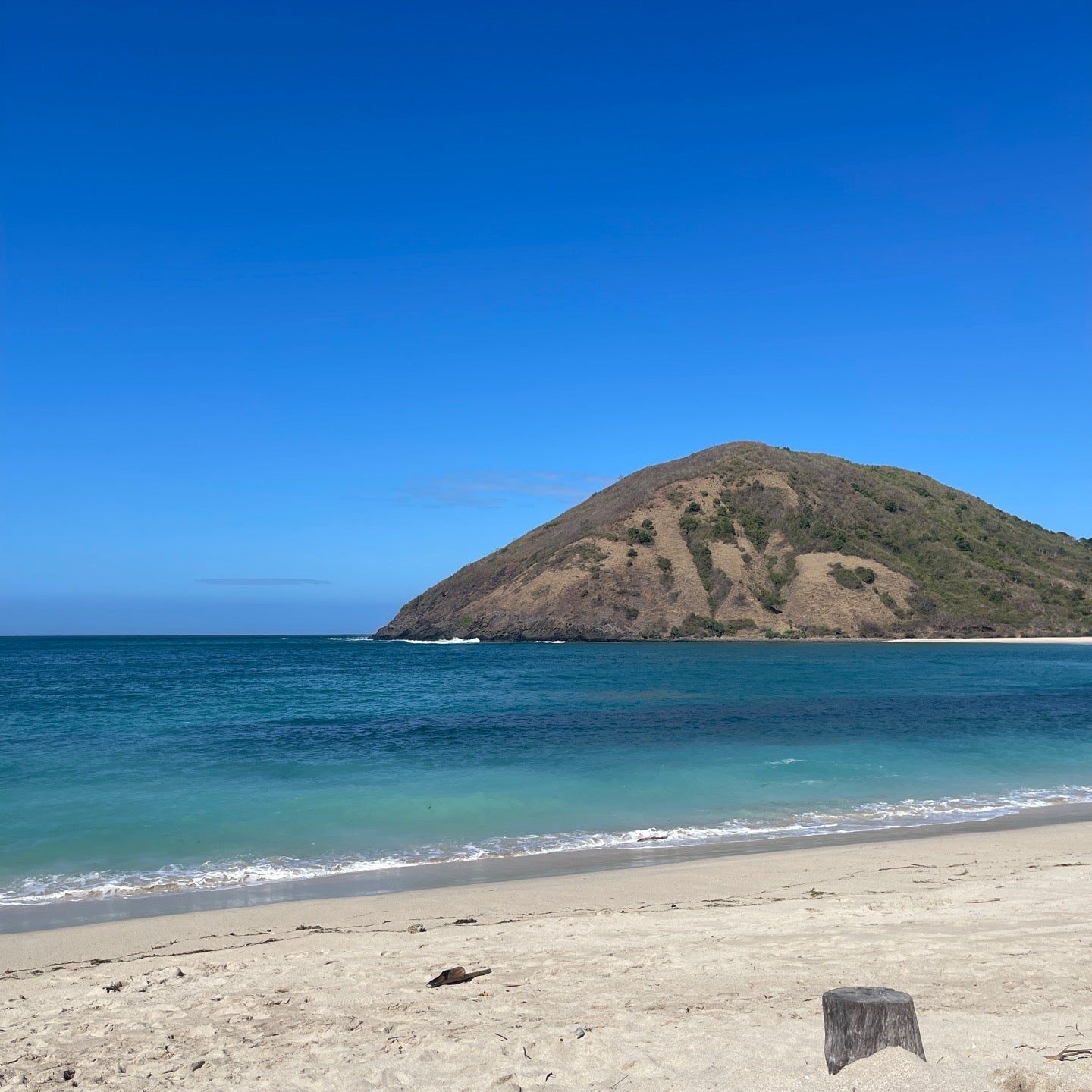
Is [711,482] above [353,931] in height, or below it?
above

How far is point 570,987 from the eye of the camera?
6461 millimetres

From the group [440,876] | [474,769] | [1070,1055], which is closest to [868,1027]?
[1070,1055]

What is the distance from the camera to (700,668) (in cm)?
5556

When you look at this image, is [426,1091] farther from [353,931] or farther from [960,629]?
[960,629]

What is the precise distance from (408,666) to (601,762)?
146ft

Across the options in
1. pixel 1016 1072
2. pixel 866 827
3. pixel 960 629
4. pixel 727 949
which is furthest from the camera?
pixel 960 629

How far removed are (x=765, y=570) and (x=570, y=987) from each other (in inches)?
4151

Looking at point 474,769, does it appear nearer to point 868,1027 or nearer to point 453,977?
point 453,977

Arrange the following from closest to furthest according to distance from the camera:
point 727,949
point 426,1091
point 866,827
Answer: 1. point 426,1091
2. point 727,949
3. point 866,827

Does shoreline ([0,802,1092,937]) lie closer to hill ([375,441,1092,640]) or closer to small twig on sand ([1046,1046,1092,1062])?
small twig on sand ([1046,1046,1092,1062])

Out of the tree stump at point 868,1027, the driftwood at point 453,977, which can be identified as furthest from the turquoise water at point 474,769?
the tree stump at point 868,1027

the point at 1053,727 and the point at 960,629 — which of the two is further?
the point at 960,629

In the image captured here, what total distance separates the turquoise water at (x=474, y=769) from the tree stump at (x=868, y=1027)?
8.73m

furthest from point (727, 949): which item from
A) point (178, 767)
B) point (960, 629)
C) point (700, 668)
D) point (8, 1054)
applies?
point (960, 629)
